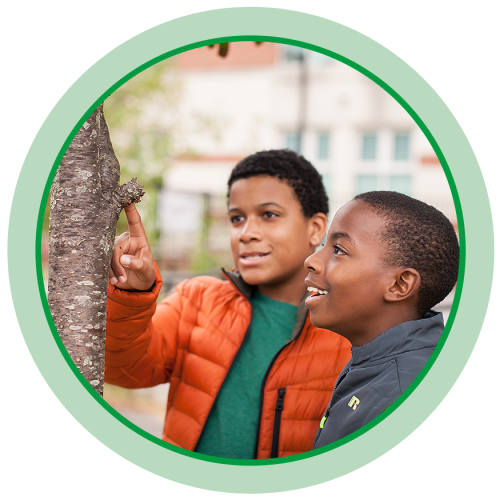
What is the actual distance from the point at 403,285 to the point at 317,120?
8134mm

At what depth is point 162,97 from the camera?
6.70 m

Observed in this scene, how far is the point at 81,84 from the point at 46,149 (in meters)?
0.17

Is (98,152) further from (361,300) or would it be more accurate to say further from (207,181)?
(207,181)

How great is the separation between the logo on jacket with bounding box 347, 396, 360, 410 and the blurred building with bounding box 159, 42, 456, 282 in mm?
6681

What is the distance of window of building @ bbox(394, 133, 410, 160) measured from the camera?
8922mm

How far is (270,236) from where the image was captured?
1.61 m

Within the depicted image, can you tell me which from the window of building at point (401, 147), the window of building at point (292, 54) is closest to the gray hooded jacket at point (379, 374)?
the window of building at point (401, 147)

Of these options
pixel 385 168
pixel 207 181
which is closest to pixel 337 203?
pixel 385 168

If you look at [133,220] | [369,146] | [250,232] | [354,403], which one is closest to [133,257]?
[133,220]

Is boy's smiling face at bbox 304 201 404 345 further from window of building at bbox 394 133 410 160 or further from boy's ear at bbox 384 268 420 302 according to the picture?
window of building at bbox 394 133 410 160

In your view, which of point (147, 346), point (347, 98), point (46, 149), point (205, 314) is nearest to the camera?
point (46, 149)

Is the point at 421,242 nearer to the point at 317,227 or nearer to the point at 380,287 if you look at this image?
the point at 380,287

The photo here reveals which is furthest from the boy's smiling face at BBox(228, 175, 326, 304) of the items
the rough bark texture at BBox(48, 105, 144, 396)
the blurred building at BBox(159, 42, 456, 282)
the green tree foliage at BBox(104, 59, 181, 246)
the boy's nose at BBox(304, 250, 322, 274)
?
the blurred building at BBox(159, 42, 456, 282)

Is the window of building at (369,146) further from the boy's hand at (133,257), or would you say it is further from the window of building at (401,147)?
the boy's hand at (133,257)
